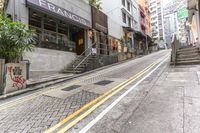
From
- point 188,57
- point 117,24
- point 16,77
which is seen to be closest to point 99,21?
point 117,24

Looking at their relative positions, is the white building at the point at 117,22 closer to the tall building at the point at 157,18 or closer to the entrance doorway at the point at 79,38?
the entrance doorway at the point at 79,38

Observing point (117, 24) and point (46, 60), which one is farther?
point (117, 24)

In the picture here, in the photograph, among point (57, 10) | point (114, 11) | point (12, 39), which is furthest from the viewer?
point (114, 11)

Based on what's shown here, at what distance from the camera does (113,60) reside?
18.7 meters

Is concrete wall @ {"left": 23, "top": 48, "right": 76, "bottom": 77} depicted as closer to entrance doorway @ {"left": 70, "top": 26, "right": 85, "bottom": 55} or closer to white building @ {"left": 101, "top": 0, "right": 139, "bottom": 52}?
entrance doorway @ {"left": 70, "top": 26, "right": 85, "bottom": 55}

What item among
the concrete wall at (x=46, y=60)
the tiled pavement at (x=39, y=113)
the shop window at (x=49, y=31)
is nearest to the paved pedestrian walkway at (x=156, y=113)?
the tiled pavement at (x=39, y=113)

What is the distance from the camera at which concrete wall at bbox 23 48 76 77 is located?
10602 millimetres

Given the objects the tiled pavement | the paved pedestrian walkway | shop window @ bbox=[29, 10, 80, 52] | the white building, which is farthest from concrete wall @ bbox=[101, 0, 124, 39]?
the tiled pavement

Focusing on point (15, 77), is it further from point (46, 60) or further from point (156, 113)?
point (156, 113)

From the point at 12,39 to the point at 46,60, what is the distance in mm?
4431

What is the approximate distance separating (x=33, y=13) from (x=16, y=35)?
6167 mm

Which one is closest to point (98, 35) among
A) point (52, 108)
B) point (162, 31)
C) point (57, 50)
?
point (57, 50)

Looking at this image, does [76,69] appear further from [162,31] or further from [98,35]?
[162,31]

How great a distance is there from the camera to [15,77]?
24.6ft
